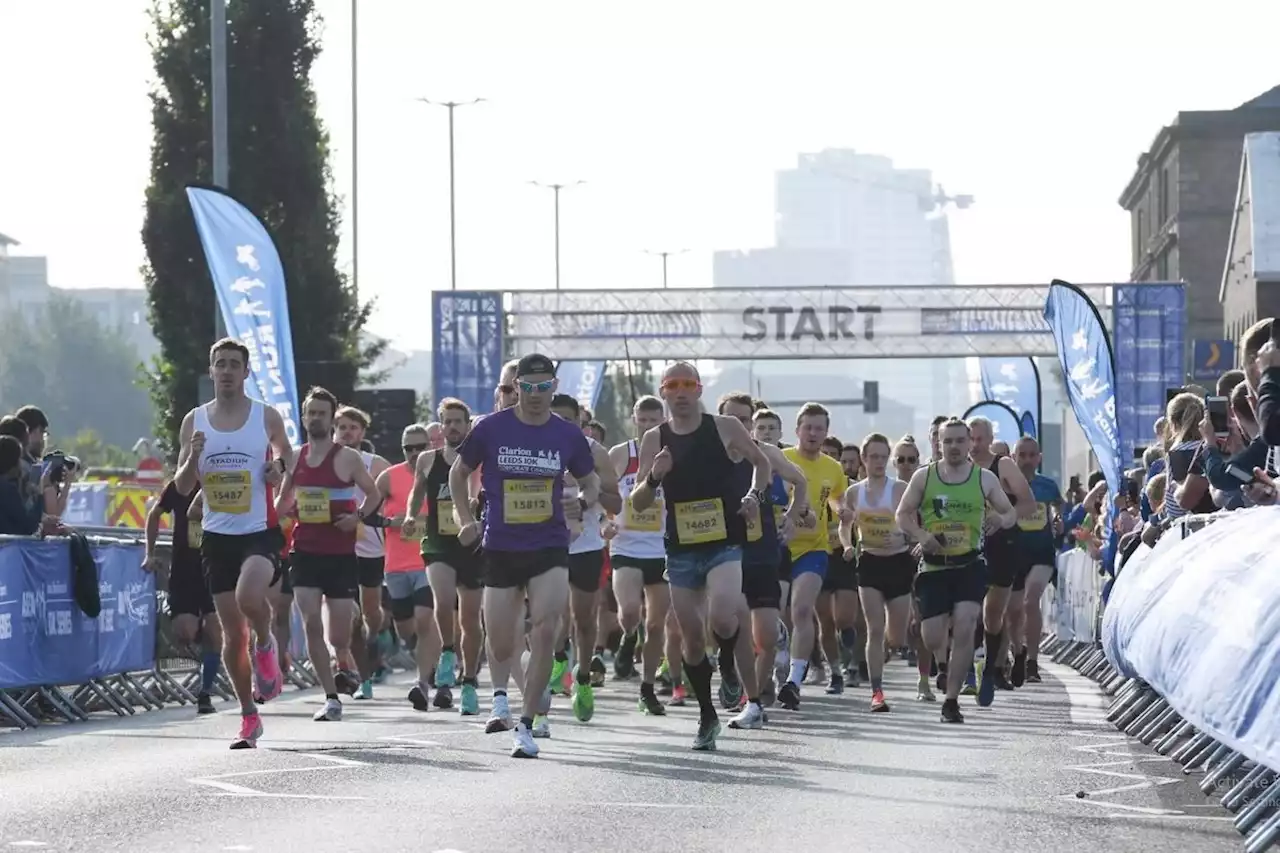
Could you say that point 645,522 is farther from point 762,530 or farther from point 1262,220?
point 1262,220

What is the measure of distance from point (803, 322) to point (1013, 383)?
329 inches

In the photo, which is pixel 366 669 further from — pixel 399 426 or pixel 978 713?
pixel 399 426

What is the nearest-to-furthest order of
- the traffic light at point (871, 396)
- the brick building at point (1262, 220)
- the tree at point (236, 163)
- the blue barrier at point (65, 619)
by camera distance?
the blue barrier at point (65, 619)
the tree at point (236, 163)
the brick building at point (1262, 220)
the traffic light at point (871, 396)

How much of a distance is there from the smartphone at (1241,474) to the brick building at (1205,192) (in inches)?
2760

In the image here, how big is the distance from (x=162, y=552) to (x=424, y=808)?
1223cm

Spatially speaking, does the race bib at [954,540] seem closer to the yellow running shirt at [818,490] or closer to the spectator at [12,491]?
the yellow running shirt at [818,490]

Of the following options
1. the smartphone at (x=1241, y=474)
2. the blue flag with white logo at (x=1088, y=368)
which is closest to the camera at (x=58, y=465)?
the smartphone at (x=1241, y=474)

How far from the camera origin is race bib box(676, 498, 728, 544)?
43.4 ft

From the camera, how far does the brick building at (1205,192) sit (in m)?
82.6

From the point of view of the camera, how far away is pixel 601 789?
34.6ft

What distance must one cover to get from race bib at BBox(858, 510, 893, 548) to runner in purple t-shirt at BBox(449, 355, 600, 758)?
598 cm

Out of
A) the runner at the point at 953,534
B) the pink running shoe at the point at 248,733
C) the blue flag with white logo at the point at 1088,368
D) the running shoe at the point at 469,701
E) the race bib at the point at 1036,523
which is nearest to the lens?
the pink running shoe at the point at 248,733

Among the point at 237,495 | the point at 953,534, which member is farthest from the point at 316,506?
the point at 953,534

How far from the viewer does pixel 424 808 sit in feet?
31.7
